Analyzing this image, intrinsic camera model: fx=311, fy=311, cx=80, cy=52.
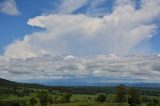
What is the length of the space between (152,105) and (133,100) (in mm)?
13365

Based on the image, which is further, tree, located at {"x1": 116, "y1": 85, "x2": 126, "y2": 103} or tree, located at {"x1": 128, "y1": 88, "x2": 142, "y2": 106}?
tree, located at {"x1": 128, "y1": 88, "x2": 142, "y2": 106}

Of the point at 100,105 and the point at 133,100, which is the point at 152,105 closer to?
the point at 133,100

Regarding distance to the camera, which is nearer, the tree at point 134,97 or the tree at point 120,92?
the tree at point 120,92

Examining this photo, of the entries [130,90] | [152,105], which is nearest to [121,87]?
[130,90]

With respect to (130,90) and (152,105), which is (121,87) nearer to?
(130,90)

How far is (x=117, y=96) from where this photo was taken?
199000 mm

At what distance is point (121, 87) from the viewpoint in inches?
7771

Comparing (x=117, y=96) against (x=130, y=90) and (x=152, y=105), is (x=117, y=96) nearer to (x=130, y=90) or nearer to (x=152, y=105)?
(x=130, y=90)

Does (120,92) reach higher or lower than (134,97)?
higher

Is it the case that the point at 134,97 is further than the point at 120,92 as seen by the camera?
No

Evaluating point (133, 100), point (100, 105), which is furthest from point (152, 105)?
point (100, 105)

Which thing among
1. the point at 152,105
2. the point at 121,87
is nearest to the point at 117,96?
the point at 121,87

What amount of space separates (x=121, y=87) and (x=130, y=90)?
653cm

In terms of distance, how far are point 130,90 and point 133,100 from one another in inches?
258
